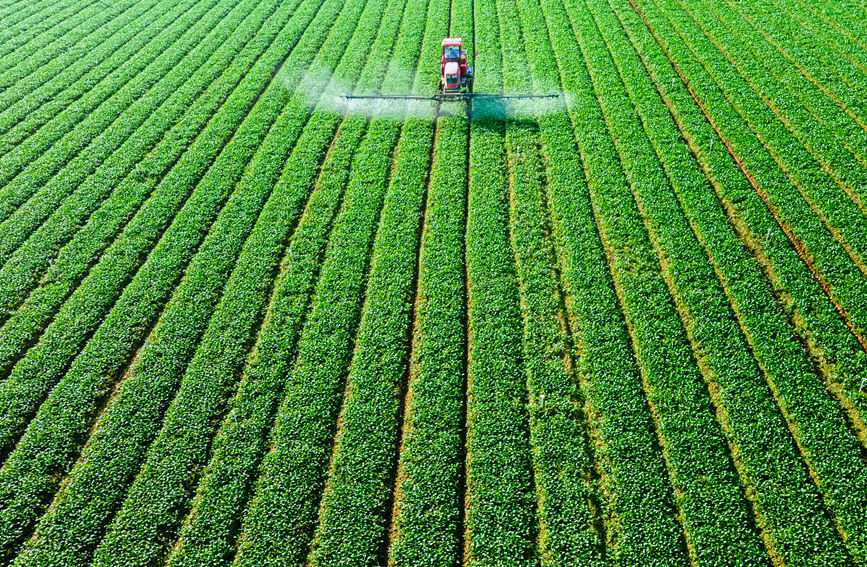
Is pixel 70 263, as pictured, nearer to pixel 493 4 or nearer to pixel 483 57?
pixel 483 57

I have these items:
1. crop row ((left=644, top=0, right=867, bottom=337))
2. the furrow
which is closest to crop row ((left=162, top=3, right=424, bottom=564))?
the furrow

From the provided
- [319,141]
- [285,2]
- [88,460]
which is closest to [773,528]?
[88,460]

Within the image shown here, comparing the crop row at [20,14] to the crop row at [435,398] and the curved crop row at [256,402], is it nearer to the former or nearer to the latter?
the curved crop row at [256,402]

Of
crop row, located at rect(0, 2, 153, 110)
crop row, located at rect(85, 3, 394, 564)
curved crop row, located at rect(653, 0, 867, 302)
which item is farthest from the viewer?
crop row, located at rect(0, 2, 153, 110)

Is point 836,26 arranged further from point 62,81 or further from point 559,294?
point 62,81

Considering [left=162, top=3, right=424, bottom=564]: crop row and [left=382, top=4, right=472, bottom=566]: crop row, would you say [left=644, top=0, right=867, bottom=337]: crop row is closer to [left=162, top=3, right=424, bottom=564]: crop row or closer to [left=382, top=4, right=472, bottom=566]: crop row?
[left=382, top=4, right=472, bottom=566]: crop row

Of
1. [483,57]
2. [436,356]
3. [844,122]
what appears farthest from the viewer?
[483,57]
